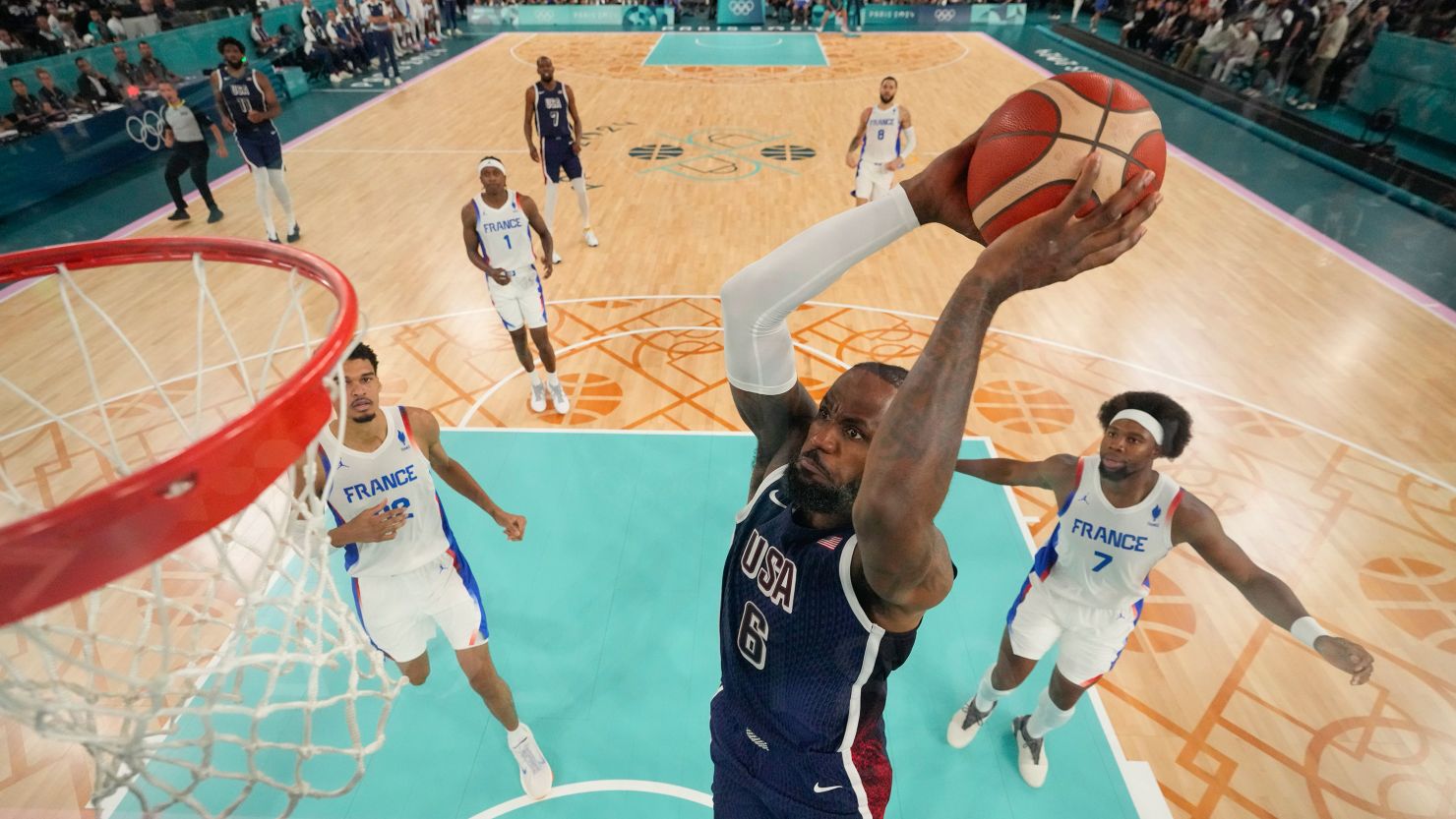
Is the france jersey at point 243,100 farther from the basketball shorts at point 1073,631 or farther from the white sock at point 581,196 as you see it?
the basketball shorts at point 1073,631

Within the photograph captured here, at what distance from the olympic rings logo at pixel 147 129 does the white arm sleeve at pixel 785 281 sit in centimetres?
1304

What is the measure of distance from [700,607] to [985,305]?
10.2 feet

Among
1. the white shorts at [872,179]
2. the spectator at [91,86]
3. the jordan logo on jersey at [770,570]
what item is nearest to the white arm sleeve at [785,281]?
the jordan logo on jersey at [770,570]

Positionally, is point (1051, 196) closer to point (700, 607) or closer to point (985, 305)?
point (985, 305)

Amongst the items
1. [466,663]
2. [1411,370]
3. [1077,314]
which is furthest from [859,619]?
[1411,370]

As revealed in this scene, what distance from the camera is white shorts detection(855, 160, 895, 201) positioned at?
7891 mm

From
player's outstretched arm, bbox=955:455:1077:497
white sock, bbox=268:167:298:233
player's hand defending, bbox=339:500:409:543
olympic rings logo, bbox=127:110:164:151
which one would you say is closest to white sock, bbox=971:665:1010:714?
player's outstretched arm, bbox=955:455:1077:497

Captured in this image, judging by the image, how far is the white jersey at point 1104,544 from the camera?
2.65 metres

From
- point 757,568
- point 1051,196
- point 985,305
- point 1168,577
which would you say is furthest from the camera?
point 1168,577

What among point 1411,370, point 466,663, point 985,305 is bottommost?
point 1411,370

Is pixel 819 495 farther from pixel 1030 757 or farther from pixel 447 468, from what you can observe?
pixel 1030 757

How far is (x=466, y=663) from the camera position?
289 centimetres

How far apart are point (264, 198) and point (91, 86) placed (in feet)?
15.8

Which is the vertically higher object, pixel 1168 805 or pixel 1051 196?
pixel 1051 196
